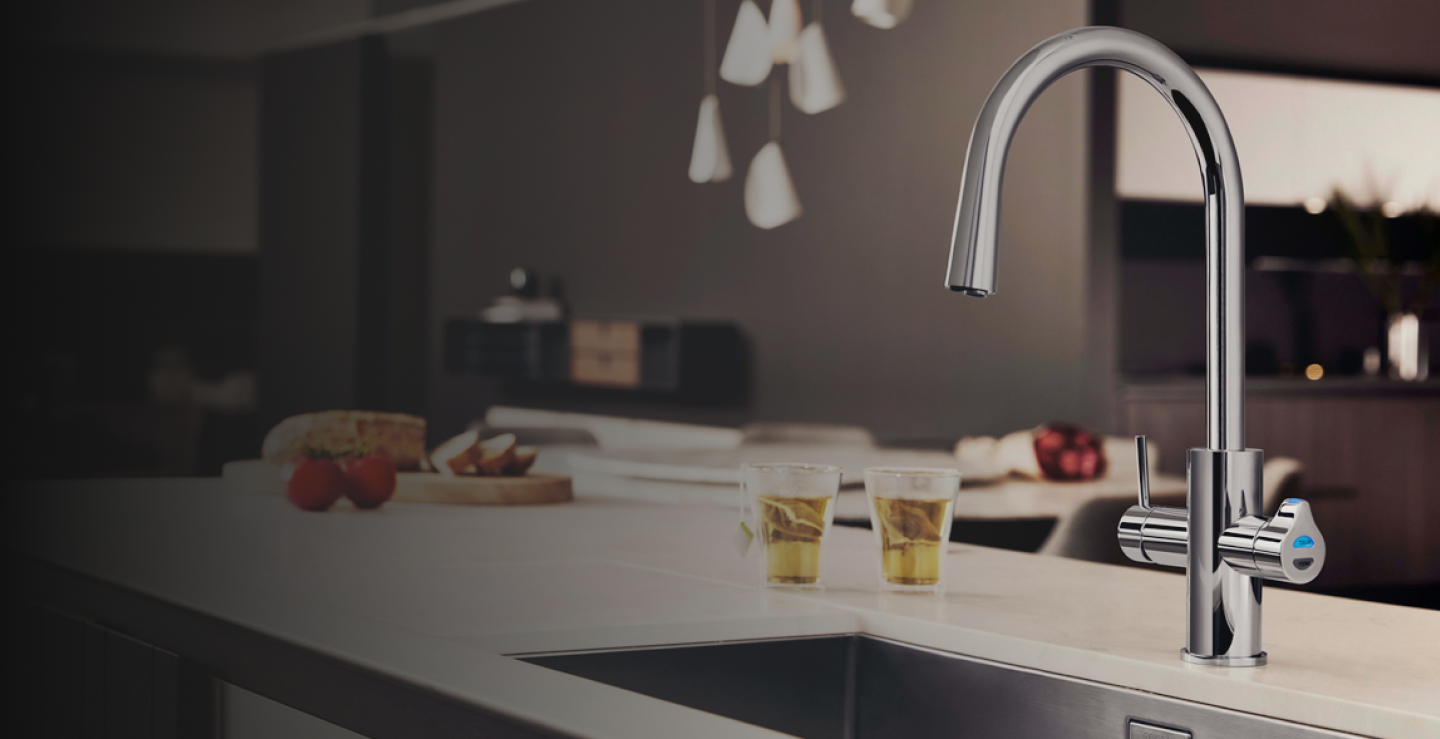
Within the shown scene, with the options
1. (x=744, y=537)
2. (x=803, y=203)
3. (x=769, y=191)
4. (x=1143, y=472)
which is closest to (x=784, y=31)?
(x=769, y=191)

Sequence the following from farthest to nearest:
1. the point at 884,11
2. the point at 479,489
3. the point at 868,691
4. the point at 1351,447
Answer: the point at 884,11 < the point at 1351,447 < the point at 479,489 < the point at 868,691

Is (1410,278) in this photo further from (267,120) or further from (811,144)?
(267,120)

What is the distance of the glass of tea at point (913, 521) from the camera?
1037 mm

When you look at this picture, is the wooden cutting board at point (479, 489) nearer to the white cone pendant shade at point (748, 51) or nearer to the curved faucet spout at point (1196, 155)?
the curved faucet spout at point (1196, 155)

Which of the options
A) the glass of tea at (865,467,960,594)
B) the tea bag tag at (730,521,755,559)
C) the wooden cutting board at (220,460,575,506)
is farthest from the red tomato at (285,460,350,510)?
the glass of tea at (865,467,960,594)

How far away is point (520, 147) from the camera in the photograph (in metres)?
6.27

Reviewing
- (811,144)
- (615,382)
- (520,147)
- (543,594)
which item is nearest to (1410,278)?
(811,144)

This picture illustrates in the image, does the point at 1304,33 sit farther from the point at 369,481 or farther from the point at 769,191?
the point at 369,481

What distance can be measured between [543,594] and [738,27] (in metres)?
Result: 3.18

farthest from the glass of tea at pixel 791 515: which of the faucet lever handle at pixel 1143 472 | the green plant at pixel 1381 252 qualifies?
the green plant at pixel 1381 252

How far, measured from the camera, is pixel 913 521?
105 cm

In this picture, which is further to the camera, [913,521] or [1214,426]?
[913,521]

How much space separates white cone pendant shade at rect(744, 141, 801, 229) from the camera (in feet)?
14.3

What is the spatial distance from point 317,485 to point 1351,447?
3113mm
